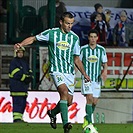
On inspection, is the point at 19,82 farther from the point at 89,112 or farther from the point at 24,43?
the point at 24,43

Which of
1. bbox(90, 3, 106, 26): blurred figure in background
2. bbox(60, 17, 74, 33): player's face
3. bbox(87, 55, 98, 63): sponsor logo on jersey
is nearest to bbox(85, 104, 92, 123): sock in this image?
bbox(87, 55, 98, 63): sponsor logo on jersey

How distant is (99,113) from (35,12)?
12.0 feet

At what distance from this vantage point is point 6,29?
23.2m

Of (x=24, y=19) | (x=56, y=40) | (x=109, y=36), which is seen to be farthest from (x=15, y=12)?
(x=56, y=40)

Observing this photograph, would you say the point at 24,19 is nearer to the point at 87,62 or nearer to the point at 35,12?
the point at 35,12

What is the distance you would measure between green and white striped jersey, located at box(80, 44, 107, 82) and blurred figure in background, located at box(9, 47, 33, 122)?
1883 mm

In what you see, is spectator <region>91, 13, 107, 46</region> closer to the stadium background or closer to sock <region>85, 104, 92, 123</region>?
the stadium background

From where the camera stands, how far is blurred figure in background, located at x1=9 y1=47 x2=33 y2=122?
19.4m

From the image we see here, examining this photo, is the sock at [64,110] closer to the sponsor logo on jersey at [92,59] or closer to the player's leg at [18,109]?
the sponsor logo on jersey at [92,59]

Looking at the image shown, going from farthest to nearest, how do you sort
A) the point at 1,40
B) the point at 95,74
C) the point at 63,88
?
the point at 1,40 < the point at 95,74 < the point at 63,88

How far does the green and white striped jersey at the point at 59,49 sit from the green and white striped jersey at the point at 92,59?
13.1 ft

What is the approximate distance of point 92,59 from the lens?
59.7ft

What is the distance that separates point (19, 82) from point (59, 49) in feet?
18.9

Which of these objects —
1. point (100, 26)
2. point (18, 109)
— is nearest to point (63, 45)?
point (18, 109)
